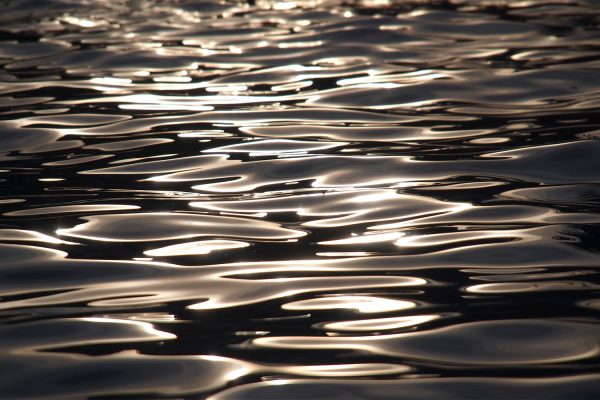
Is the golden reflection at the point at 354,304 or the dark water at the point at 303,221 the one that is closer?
the dark water at the point at 303,221

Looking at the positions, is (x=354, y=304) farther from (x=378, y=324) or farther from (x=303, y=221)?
(x=303, y=221)

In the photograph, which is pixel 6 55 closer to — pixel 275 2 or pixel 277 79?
pixel 277 79

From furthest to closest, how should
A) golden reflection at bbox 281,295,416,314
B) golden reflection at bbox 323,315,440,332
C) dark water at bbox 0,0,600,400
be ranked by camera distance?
1. golden reflection at bbox 281,295,416,314
2. golden reflection at bbox 323,315,440,332
3. dark water at bbox 0,0,600,400

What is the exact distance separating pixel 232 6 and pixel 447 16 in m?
1.81

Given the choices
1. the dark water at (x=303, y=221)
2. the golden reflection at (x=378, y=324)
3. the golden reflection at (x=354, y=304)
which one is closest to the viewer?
the dark water at (x=303, y=221)

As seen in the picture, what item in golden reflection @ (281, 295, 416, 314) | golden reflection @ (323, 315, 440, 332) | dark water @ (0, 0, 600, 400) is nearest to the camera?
dark water @ (0, 0, 600, 400)

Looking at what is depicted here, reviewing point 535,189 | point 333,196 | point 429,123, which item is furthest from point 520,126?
point 333,196

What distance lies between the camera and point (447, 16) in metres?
6.31

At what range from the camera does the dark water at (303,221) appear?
5.83ft

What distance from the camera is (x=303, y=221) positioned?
105 inches

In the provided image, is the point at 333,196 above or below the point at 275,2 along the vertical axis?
below

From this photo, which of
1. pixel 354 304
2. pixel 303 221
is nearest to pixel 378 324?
pixel 354 304

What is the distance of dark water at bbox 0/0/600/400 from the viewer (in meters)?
1.78

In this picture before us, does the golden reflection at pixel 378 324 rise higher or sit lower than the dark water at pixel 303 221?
lower
